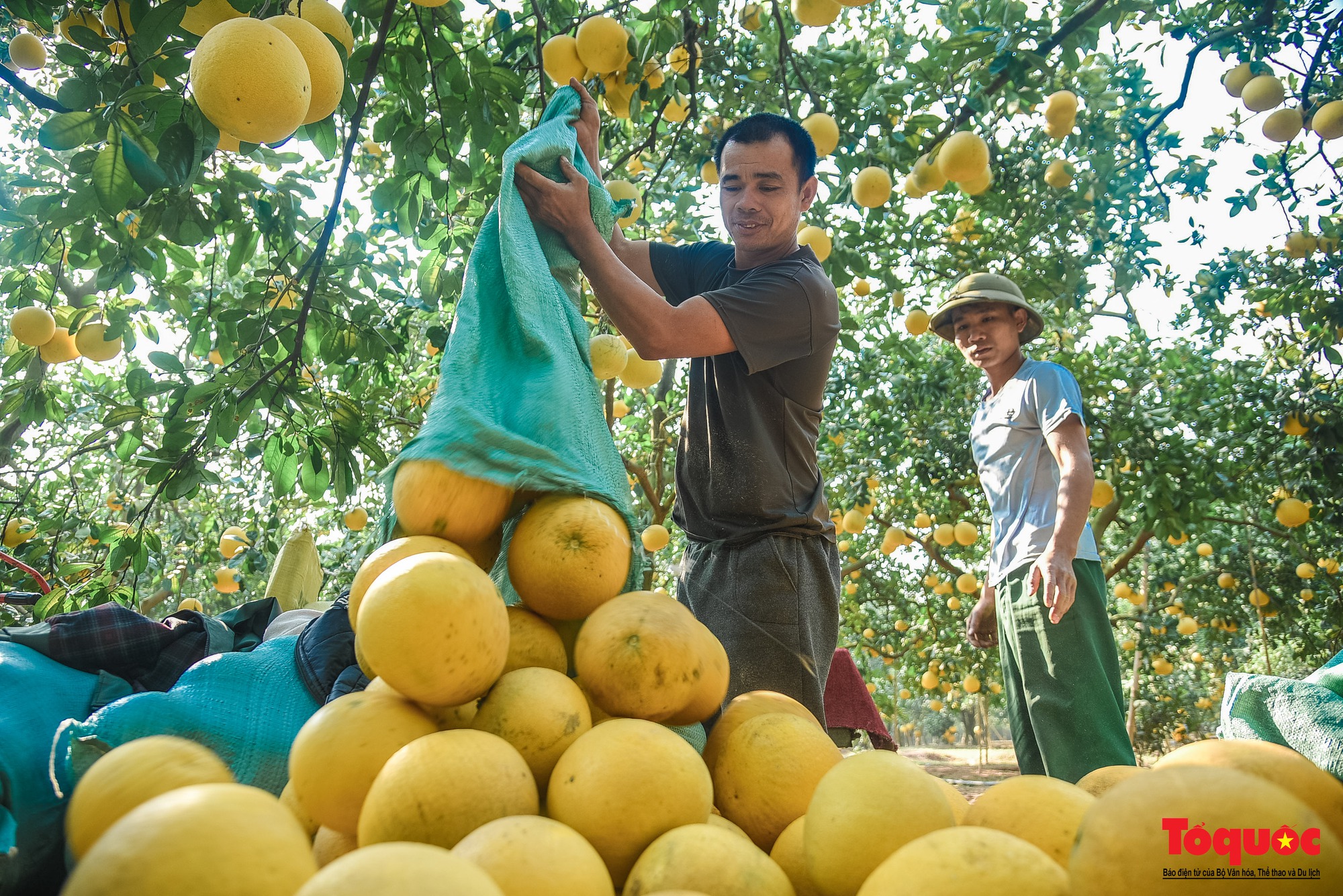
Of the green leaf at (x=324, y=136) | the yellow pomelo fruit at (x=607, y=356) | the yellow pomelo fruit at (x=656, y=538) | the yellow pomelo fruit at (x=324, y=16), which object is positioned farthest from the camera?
the yellow pomelo fruit at (x=656, y=538)

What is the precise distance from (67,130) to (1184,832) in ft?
7.75

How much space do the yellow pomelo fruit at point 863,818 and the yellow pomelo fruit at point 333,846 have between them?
530mm

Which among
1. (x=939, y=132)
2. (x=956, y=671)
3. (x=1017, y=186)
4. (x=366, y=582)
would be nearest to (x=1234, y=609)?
(x=956, y=671)

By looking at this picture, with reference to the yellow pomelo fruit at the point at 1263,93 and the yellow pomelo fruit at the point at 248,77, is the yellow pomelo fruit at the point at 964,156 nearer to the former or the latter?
the yellow pomelo fruit at the point at 1263,93

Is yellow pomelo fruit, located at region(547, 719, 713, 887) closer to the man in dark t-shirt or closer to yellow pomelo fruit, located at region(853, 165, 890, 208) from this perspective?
the man in dark t-shirt

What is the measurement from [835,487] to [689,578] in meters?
5.17

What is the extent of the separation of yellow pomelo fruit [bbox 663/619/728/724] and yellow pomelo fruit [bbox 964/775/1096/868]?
378 mm

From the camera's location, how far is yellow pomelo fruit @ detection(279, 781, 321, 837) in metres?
0.90

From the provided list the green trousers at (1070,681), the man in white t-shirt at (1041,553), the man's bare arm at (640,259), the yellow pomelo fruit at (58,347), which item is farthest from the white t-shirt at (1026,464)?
the yellow pomelo fruit at (58,347)

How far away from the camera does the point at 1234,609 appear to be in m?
8.53

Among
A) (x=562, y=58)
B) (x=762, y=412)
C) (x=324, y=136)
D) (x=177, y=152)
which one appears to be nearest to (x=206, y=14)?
(x=177, y=152)

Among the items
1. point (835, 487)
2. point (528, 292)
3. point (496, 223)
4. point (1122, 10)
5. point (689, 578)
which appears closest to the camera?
point (528, 292)

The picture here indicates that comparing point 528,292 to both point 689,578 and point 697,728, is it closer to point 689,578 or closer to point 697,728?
point 697,728

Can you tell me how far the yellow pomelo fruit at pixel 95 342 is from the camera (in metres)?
3.22
